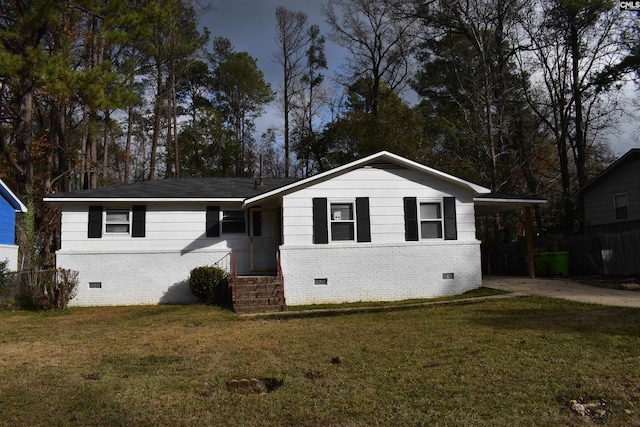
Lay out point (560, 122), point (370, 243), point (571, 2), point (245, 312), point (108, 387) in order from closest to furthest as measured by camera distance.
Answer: point (108, 387), point (245, 312), point (370, 243), point (571, 2), point (560, 122)

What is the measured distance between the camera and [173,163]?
3070cm

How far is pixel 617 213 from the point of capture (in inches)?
759

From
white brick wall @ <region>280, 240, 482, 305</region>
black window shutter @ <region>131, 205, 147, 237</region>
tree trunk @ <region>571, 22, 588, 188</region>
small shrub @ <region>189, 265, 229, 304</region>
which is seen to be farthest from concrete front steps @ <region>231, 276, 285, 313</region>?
tree trunk @ <region>571, 22, 588, 188</region>

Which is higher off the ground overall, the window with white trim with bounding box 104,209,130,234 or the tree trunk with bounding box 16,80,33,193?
the tree trunk with bounding box 16,80,33,193

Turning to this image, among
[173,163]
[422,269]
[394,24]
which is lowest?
[422,269]

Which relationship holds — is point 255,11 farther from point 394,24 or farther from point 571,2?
point 571,2

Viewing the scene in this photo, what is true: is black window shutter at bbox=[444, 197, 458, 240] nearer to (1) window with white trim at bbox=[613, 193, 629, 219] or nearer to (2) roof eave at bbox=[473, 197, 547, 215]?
(2) roof eave at bbox=[473, 197, 547, 215]

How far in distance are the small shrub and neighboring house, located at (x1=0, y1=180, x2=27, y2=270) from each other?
726 centimetres

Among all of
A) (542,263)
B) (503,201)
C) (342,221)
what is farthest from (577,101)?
(342,221)

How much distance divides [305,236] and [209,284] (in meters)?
3.19

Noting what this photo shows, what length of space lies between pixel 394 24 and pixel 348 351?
25.2m

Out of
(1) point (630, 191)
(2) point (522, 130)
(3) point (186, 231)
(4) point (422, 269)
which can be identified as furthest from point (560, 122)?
(3) point (186, 231)

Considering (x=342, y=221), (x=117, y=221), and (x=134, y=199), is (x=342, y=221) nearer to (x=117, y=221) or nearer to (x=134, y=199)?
(x=134, y=199)

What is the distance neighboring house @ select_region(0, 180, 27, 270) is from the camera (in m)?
17.0
